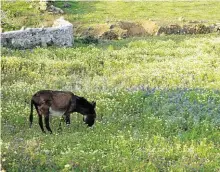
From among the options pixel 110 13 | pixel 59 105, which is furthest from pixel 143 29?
pixel 59 105

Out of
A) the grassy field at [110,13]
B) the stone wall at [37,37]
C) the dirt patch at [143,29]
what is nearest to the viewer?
the stone wall at [37,37]

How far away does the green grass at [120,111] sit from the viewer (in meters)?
12.2

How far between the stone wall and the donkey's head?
16736 mm

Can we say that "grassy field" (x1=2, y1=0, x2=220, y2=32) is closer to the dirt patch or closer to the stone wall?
the dirt patch

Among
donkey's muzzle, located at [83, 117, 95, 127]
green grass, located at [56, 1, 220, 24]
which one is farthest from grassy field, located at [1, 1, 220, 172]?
green grass, located at [56, 1, 220, 24]

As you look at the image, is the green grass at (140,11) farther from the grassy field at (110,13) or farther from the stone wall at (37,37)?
the stone wall at (37,37)

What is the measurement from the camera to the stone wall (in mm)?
30844

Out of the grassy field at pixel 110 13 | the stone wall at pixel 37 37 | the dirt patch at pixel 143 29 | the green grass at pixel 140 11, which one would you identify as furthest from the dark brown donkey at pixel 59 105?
the green grass at pixel 140 11

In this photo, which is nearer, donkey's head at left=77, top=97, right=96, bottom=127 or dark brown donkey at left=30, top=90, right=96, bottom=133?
dark brown donkey at left=30, top=90, right=96, bottom=133

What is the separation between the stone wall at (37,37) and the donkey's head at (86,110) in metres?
16.7

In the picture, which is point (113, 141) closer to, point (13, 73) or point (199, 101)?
point (199, 101)

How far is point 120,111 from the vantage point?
17.2 metres

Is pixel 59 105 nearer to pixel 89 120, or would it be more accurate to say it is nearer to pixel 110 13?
pixel 89 120

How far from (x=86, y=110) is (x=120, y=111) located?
2.24 m
